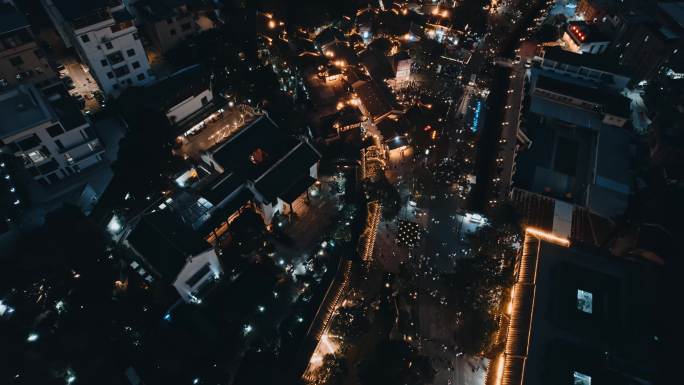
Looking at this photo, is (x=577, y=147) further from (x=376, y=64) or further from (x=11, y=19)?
(x=11, y=19)

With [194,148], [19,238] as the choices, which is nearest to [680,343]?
[194,148]

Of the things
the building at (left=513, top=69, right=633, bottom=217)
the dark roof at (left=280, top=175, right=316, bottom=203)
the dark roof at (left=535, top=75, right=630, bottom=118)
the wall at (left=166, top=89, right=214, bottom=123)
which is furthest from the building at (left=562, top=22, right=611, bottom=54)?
the wall at (left=166, top=89, right=214, bottom=123)

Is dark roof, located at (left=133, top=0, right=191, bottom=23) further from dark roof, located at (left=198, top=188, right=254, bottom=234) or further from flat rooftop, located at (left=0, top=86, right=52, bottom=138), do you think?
dark roof, located at (left=198, top=188, right=254, bottom=234)

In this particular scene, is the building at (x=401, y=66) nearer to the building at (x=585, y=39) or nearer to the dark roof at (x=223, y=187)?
the building at (x=585, y=39)

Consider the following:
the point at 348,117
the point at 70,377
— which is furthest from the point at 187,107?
the point at 70,377

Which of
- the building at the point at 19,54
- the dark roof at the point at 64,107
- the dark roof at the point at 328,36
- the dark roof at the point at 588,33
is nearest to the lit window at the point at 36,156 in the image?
the dark roof at the point at 64,107

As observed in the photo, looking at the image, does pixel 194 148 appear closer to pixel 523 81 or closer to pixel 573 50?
pixel 523 81
